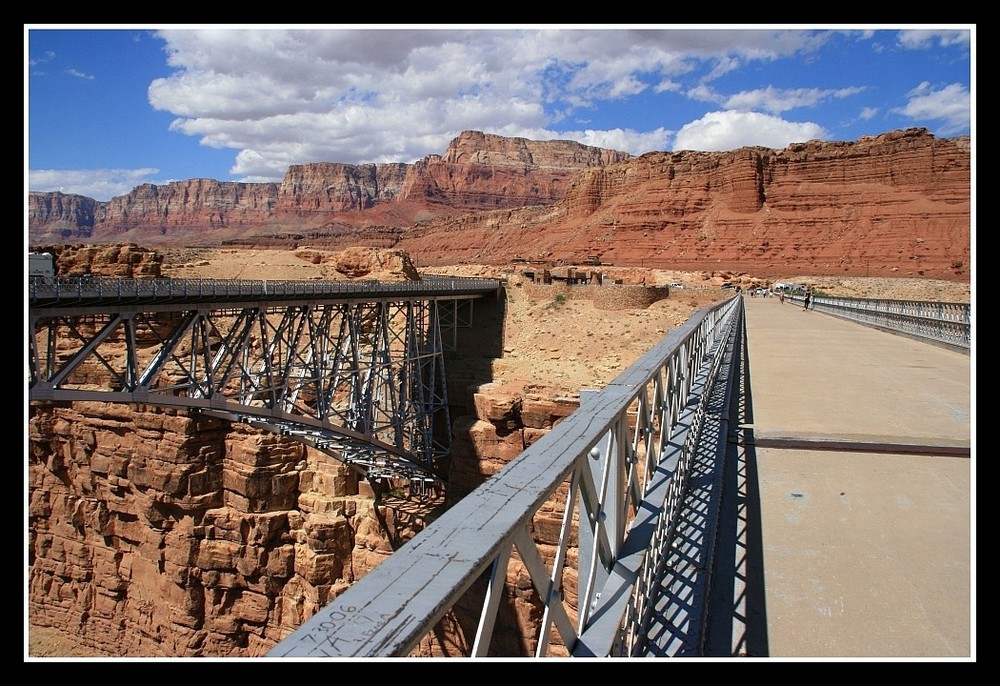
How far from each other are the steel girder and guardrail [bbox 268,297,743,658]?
9.97 metres

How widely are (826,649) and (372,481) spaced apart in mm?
18224

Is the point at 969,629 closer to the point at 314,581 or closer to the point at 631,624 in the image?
the point at 631,624

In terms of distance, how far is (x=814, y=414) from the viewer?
232 inches

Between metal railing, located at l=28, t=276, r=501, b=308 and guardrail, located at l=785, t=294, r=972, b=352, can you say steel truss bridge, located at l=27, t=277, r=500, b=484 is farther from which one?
guardrail, located at l=785, t=294, r=972, b=352

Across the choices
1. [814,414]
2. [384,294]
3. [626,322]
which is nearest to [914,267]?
[626,322]

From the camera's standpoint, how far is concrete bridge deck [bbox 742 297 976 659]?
2.46m

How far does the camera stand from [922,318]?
49.5 feet

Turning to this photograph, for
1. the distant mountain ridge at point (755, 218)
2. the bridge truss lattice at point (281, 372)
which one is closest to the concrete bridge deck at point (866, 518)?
the bridge truss lattice at point (281, 372)

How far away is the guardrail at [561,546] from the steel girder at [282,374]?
9.97 meters

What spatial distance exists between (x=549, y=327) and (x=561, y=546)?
2395 cm

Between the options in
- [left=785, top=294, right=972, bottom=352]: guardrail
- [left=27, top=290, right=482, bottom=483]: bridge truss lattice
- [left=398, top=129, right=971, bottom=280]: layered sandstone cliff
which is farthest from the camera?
[left=398, top=129, right=971, bottom=280]: layered sandstone cliff

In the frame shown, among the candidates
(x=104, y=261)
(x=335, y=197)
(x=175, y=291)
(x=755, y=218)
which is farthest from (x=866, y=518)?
(x=335, y=197)

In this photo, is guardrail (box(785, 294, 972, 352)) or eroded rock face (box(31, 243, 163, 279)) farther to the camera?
eroded rock face (box(31, 243, 163, 279))

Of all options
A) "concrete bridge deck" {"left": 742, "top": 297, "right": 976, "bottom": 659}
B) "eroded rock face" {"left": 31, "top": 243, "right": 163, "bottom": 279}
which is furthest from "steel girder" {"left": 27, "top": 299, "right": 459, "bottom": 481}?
"concrete bridge deck" {"left": 742, "top": 297, "right": 976, "bottom": 659}
